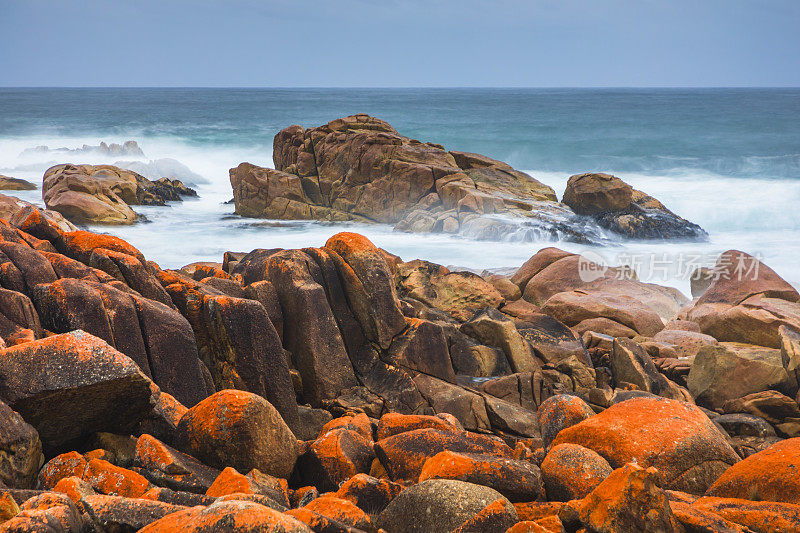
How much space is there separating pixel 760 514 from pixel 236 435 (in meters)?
3.06

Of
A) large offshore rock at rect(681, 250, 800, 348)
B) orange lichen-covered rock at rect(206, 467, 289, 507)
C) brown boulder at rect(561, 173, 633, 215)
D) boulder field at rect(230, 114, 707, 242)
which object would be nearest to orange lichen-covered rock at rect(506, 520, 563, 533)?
orange lichen-covered rock at rect(206, 467, 289, 507)

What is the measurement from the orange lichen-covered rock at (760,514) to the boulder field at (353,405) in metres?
0.01

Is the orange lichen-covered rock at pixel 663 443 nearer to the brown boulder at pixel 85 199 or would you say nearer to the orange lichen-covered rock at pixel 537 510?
the orange lichen-covered rock at pixel 537 510

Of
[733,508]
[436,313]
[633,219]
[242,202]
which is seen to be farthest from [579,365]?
[242,202]

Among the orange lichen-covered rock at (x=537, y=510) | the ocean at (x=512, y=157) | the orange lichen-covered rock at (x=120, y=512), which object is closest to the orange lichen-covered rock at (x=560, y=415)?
the orange lichen-covered rock at (x=537, y=510)

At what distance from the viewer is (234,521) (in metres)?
2.60

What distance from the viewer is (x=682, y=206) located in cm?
3388

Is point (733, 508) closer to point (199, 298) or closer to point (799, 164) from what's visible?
point (199, 298)

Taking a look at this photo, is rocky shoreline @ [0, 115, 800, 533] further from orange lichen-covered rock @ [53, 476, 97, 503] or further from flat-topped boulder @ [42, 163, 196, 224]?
flat-topped boulder @ [42, 163, 196, 224]

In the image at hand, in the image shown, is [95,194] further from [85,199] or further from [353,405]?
[353,405]

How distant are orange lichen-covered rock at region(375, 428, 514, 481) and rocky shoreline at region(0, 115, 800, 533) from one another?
17mm

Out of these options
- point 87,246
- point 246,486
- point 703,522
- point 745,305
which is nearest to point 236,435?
point 246,486

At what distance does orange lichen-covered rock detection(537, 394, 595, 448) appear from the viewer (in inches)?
212

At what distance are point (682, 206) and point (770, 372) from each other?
90.3ft
